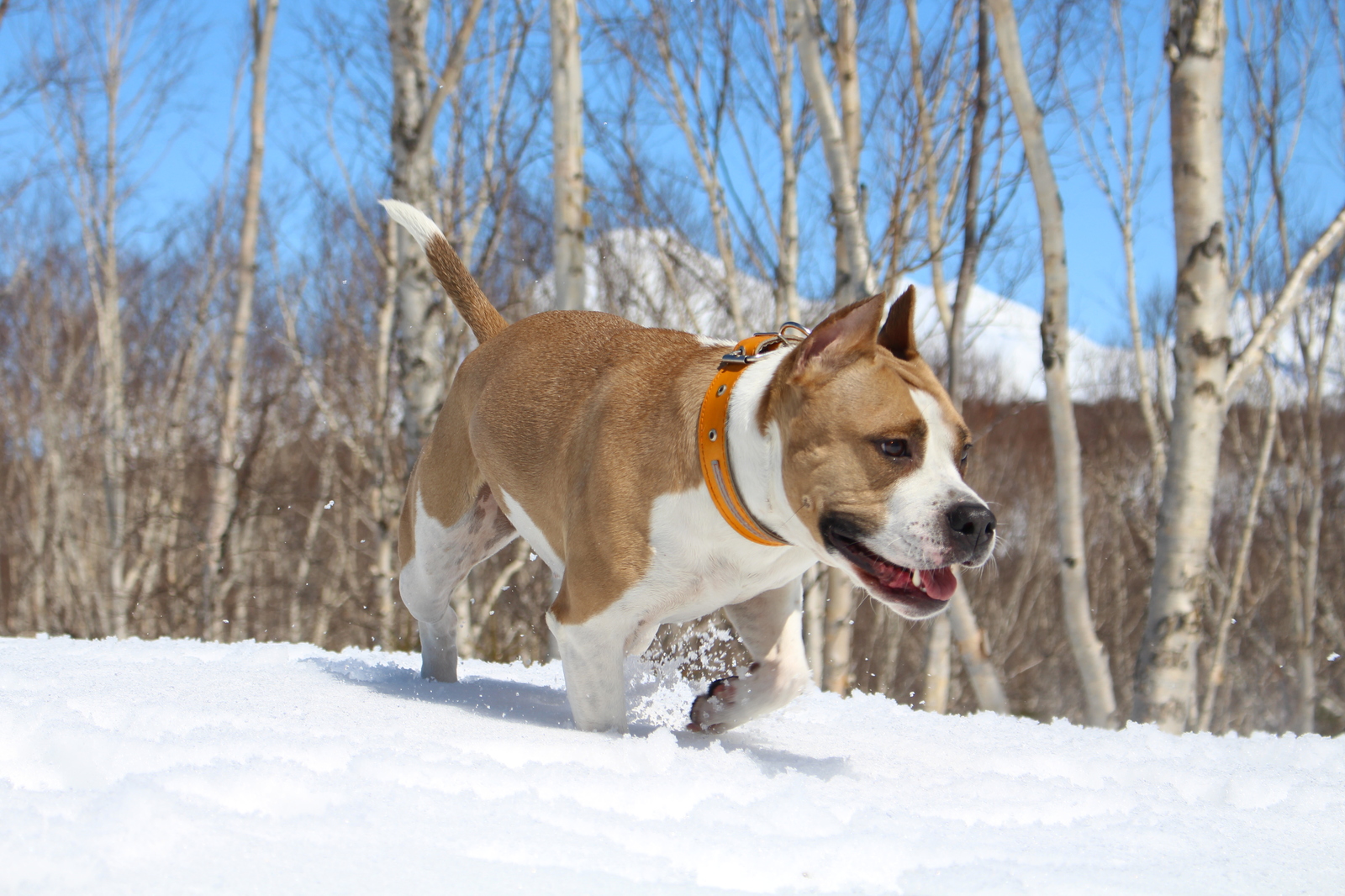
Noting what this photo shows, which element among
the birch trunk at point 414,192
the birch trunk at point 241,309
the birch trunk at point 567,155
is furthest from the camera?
the birch trunk at point 241,309

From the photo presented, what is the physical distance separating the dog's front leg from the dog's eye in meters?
0.90

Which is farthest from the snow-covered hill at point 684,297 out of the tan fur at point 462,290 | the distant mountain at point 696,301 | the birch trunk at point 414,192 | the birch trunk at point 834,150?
the tan fur at point 462,290

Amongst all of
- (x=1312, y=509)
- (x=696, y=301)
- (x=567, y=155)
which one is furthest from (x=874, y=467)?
(x=1312, y=509)

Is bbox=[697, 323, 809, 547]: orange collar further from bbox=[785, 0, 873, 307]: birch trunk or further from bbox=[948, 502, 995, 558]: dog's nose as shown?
bbox=[785, 0, 873, 307]: birch trunk

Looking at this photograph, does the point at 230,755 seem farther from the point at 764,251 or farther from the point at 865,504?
the point at 764,251

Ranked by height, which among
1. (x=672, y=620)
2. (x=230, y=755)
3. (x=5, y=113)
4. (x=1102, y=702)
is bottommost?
(x=1102, y=702)

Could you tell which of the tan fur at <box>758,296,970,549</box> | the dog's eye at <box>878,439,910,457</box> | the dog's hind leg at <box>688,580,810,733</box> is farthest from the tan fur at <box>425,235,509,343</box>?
the dog's eye at <box>878,439,910,457</box>

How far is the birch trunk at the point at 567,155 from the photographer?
6383 millimetres

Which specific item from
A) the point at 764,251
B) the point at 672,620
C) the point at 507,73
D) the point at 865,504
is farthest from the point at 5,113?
the point at 865,504

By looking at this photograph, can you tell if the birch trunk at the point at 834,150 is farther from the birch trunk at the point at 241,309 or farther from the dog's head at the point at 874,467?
the birch trunk at the point at 241,309

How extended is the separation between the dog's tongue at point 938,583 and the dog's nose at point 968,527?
12 centimetres

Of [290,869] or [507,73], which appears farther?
[507,73]

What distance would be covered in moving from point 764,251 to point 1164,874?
358 inches

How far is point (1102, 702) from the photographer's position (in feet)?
19.5
